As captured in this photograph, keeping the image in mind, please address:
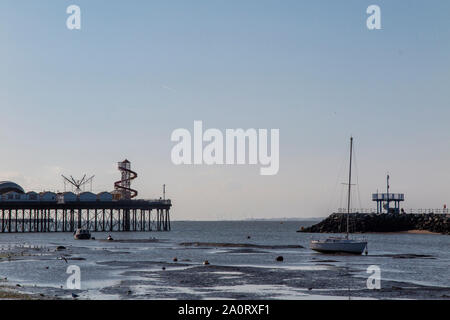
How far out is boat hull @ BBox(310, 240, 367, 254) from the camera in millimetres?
86688

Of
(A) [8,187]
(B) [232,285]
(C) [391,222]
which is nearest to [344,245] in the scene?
(B) [232,285]

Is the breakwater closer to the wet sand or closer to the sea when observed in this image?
the sea

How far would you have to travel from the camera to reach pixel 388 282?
5262 cm

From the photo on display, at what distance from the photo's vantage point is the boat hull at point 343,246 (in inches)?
3413

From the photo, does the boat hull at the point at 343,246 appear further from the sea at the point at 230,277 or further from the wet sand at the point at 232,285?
the wet sand at the point at 232,285

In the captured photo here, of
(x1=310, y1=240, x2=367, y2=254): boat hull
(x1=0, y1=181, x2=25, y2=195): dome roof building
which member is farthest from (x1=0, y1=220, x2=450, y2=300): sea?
(x1=0, y1=181, x2=25, y2=195): dome roof building

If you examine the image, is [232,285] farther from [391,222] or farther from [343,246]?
[391,222]

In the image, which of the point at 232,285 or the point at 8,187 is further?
the point at 8,187

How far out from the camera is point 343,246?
87.4 meters

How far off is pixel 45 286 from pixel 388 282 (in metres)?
29.0

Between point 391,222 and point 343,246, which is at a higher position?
point 343,246

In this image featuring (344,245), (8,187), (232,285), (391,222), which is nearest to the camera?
(232,285)
